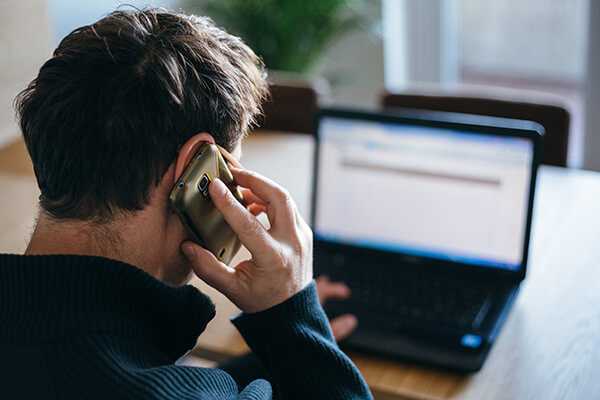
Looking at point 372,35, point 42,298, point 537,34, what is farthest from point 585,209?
point 372,35

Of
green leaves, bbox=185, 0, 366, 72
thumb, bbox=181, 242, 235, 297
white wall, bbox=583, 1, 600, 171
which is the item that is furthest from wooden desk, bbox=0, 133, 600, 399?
green leaves, bbox=185, 0, 366, 72

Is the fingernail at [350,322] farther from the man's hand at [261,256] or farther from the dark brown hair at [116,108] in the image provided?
the dark brown hair at [116,108]

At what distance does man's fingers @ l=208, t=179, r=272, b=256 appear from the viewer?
2.78ft

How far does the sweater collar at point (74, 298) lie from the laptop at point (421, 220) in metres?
0.49

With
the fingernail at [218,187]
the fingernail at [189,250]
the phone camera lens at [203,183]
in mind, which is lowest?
the fingernail at [189,250]

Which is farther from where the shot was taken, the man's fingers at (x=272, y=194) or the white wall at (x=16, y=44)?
the white wall at (x=16, y=44)

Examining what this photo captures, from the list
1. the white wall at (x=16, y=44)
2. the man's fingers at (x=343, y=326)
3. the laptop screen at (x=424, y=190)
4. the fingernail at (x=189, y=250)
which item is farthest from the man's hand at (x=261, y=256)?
the white wall at (x=16, y=44)

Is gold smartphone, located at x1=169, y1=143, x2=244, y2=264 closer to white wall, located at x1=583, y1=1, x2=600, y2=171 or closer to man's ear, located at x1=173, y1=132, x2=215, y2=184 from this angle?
man's ear, located at x1=173, y1=132, x2=215, y2=184

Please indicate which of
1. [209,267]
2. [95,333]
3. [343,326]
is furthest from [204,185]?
[343,326]

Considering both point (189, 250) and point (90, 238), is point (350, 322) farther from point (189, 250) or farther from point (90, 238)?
point (90, 238)

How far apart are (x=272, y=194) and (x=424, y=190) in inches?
20.2

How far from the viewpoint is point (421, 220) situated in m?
1.35

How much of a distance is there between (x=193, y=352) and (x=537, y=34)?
2.77 metres

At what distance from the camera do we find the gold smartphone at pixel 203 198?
79cm
